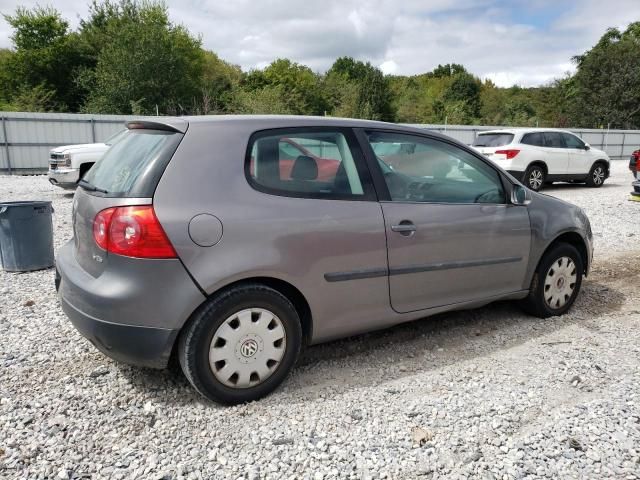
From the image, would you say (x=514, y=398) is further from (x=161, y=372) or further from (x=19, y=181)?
(x=19, y=181)

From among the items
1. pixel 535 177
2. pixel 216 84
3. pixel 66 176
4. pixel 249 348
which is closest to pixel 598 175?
pixel 535 177

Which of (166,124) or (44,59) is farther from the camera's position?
(44,59)

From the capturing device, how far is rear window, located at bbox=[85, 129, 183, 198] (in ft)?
8.79

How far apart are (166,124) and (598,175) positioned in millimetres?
14914

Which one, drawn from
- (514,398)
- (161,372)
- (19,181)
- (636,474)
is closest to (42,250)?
(161,372)

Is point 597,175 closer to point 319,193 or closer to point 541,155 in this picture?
point 541,155

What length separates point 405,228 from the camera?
10.8 feet

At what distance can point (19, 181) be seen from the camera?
49.2 feet

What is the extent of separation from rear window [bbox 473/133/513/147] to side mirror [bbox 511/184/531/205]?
32.7 ft

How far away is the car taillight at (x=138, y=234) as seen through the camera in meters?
2.57

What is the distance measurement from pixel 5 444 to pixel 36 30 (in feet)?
154

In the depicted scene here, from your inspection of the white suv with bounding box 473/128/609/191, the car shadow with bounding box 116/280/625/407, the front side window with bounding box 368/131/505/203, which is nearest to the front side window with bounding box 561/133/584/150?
the white suv with bounding box 473/128/609/191

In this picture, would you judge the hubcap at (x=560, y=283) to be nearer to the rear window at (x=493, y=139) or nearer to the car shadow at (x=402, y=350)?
the car shadow at (x=402, y=350)

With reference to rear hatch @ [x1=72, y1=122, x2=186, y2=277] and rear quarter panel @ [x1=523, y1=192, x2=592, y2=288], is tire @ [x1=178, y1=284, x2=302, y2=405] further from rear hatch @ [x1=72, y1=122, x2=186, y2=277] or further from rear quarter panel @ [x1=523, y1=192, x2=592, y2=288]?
rear quarter panel @ [x1=523, y1=192, x2=592, y2=288]
